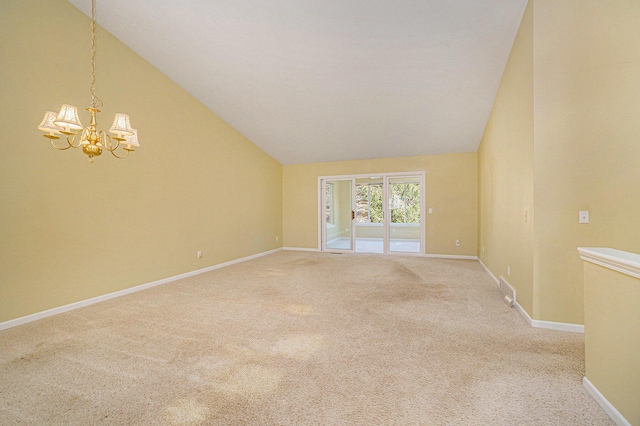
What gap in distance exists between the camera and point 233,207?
6.19m

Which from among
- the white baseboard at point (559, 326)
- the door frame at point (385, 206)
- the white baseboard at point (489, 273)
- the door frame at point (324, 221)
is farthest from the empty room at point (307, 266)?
the door frame at point (324, 221)

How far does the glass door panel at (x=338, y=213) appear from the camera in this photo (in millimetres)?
7789

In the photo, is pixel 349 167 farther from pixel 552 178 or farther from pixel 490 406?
pixel 490 406

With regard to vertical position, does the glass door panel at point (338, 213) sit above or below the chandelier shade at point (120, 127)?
below

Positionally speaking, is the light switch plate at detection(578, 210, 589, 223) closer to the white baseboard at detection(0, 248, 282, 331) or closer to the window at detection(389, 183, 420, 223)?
the white baseboard at detection(0, 248, 282, 331)

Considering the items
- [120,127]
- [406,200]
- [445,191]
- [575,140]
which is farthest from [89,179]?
[406,200]

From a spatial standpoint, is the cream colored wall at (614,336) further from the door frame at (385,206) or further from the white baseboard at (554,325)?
the door frame at (385,206)

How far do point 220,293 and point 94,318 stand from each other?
4.64 feet

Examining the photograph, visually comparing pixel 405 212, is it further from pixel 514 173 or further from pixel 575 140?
pixel 575 140

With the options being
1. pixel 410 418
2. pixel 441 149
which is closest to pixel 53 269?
pixel 410 418

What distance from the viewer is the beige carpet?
A: 65.7 inches

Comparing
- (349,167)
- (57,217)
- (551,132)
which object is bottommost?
(57,217)

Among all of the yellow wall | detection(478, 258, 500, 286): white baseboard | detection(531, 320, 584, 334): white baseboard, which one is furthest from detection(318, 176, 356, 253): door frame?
detection(531, 320, 584, 334): white baseboard

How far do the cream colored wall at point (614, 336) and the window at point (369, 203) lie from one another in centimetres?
835
